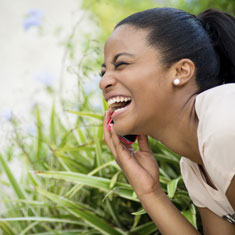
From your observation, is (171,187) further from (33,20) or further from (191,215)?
(33,20)

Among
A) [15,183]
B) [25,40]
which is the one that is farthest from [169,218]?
[25,40]

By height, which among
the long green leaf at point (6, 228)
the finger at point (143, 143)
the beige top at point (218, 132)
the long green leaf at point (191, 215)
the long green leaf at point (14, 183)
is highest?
the beige top at point (218, 132)

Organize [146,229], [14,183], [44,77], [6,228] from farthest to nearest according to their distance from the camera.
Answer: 1. [44,77]
2. [14,183]
3. [6,228]
4. [146,229]

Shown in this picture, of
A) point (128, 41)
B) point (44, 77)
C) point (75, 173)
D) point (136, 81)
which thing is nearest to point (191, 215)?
point (75, 173)

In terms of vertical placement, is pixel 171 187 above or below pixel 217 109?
below

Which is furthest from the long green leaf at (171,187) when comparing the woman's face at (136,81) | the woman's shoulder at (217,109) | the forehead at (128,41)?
the forehead at (128,41)

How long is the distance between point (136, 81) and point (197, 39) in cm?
28

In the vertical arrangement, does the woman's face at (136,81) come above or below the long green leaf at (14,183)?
above

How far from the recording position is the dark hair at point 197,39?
4.47 ft

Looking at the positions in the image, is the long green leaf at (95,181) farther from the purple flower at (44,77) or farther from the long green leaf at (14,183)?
the purple flower at (44,77)

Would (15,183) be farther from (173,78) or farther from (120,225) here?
(173,78)

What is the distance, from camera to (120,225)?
1.96 metres

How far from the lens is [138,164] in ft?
5.09

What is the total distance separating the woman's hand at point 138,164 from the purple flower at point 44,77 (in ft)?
3.75
